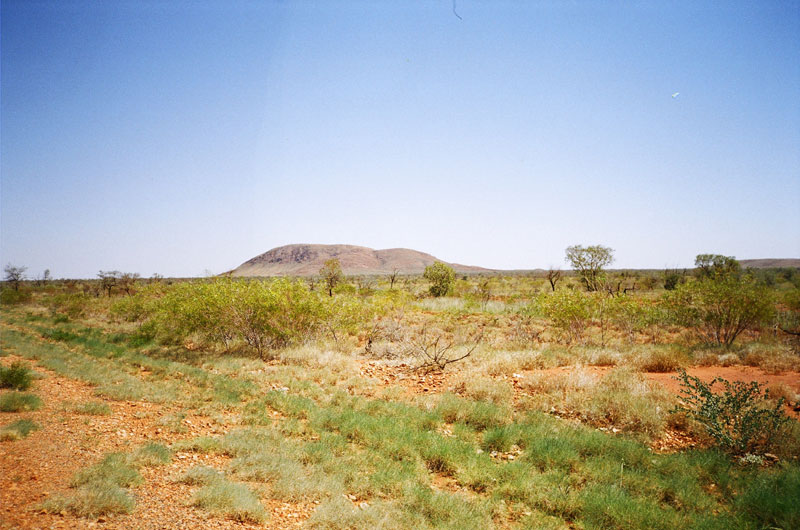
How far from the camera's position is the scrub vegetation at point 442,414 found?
4465 mm

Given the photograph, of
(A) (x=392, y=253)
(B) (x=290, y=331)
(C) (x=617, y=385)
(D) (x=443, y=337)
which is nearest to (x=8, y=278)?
(B) (x=290, y=331)

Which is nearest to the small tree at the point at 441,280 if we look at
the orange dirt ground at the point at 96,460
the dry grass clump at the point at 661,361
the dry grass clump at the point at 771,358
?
the dry grass clump at the point at 771,358

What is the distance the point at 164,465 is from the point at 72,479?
101 centimetres

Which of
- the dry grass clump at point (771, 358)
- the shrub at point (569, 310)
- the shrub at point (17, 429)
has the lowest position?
the shrub at point (17, 429)

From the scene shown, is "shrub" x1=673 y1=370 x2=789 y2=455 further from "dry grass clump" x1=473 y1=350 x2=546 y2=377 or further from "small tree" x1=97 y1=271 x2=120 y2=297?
"small tree" x1=97 y1=271 x2=120 y2=297

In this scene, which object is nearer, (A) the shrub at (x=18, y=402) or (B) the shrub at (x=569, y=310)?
(A) the shrub at (x=18, y=402)

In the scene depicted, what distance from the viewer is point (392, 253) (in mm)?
197875

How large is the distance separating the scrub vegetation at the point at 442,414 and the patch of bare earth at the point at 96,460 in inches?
5.1

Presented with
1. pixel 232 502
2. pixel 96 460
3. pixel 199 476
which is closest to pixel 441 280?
pixel 199 476

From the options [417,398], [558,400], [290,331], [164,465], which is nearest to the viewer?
[164,465]

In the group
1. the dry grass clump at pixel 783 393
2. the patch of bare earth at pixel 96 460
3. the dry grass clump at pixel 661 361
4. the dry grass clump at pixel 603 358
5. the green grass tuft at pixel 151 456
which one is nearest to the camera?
the patch of bare earth at pixel 96 460

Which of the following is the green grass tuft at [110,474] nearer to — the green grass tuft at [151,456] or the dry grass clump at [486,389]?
the green grass tuft at [151,456]

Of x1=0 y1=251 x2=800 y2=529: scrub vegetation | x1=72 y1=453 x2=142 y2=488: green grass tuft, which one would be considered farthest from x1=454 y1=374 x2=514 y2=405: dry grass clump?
x1=72 y1=453 x2=142 y2=488: green grass tuft

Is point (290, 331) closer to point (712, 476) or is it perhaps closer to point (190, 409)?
point (190, 409)
